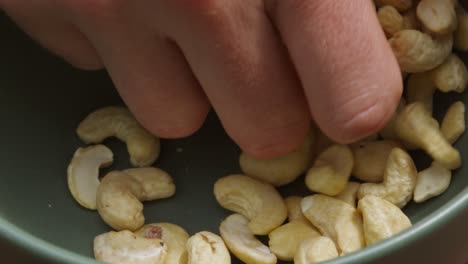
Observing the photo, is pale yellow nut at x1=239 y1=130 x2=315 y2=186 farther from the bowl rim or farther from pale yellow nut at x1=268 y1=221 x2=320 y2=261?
the bowl rim

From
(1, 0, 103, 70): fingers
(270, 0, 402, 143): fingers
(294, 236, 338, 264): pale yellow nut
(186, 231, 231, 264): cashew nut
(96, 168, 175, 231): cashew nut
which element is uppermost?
(1, 0, 103, 70): fingers

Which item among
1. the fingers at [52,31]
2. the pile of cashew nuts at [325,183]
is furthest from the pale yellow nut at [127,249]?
the fingers at [52,31]

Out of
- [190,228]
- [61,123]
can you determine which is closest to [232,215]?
Result: [190,228]

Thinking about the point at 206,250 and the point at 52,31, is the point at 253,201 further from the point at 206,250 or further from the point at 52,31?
the point at 52,31

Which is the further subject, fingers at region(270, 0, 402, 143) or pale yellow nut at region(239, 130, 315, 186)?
pale yellow nut at region(239, 130, 315, 186)

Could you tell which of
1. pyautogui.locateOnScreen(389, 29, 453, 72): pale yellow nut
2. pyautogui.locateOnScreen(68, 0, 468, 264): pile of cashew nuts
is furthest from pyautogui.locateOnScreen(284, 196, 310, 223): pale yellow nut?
pyautogui.locateOnScreen(389, 29, 453, 72): pale yellow nut

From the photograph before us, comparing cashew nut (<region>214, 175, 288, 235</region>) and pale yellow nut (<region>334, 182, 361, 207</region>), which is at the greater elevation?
cashew nut (<region>214, 175, 288, 235</region>)
